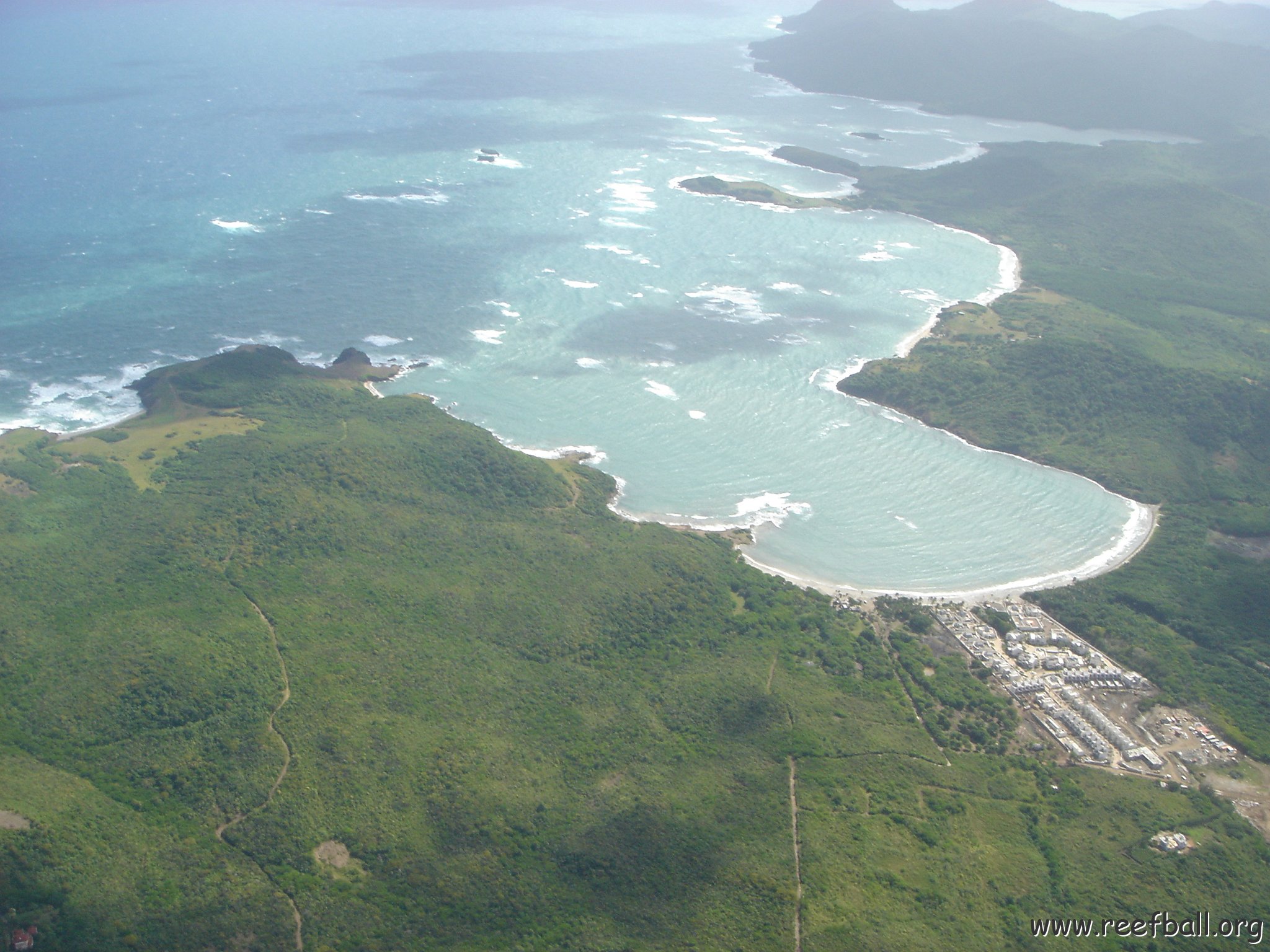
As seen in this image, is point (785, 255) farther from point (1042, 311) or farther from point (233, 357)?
point (233, 357)

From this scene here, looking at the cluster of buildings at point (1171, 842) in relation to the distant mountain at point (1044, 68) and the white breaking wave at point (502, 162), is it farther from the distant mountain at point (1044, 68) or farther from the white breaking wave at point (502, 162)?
the distant mountain at point (1044, 68)

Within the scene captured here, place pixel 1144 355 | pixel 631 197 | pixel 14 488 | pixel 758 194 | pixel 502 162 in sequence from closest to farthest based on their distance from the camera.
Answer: pixel 14 488 < pixel 1144 355 < pixel 758 194 < pixel 631 197 < pixel 502 162

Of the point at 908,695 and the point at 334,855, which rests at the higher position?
the point at 334,855

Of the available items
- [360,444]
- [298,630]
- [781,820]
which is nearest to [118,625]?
[298,630]

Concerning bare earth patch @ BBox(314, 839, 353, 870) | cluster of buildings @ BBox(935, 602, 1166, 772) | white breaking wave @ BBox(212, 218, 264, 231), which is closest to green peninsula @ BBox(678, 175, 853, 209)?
white breaking wave @ BBox(212, 218, 264, 231)

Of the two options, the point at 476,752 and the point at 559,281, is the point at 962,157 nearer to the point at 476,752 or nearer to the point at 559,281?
the point at 559,281

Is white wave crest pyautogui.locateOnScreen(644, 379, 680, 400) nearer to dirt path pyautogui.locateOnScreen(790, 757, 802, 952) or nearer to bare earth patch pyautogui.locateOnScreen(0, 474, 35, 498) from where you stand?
dirt path pyautogui.locateOnScreen(790, 757, 802, 952)

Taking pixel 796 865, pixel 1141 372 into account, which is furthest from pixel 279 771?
pixel 1141 372
